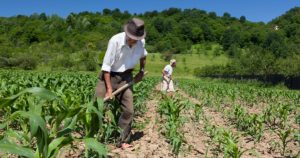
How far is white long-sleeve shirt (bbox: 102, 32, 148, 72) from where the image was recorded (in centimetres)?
523

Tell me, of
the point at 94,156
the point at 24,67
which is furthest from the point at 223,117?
the point at 24,67

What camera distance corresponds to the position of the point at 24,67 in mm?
60875

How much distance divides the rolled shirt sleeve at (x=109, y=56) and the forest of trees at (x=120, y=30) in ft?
187

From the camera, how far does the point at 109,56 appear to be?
17.2ft

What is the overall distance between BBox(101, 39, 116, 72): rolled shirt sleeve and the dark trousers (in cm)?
25

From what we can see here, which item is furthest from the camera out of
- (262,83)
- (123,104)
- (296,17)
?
(296,17)

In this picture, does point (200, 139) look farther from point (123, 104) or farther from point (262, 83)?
point (262, 83)

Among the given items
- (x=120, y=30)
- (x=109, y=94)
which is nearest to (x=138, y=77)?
(x=109, y=94)

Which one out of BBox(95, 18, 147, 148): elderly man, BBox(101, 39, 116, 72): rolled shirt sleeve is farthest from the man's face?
BBox(101, 39, 116, 72): rolled shirt sleeve

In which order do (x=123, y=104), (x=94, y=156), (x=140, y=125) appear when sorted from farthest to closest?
(x=140, y=125), (x=123, y=104), (x=94, y=156)

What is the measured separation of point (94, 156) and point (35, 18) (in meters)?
105

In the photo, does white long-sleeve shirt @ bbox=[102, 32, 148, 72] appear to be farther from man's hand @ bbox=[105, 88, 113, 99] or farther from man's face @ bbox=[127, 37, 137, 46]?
man's hand @ bbox=[105, 88, 113, 99]

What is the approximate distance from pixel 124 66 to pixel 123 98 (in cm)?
43

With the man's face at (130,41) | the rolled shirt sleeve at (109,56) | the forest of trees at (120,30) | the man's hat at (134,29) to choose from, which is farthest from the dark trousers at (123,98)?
the forest of trees at (120,30)
